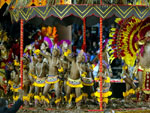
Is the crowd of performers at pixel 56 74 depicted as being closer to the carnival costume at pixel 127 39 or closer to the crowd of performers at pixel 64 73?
the crowd of performers at pixel 64 73

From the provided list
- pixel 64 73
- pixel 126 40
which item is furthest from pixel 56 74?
pixel 126 40

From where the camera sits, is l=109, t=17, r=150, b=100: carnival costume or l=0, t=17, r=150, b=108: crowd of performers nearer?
l=0, t=17, r=150, b=108: crowd of performers

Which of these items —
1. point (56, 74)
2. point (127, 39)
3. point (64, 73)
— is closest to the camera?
point (56, 74)

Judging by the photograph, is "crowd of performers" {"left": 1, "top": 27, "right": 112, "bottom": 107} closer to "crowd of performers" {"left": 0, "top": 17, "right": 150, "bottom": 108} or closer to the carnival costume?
"crowd of performers" {"left": 0, "top": 17, "right": 150, "bottom": 108}

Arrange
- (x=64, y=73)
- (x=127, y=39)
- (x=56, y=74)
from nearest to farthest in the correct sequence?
(x=56, y=74) → (x=64, y=73) → (x=127, y=39)

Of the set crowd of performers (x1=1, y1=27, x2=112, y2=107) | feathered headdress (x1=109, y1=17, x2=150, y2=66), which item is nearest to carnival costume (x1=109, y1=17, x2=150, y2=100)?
feathered headdress (x1=109, y1=17, x2=150, y2=66)

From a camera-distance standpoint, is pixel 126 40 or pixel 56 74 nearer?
pixel 56 74

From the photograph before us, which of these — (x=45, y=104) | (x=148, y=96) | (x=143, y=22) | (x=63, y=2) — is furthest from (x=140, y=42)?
(x=45, y=104)

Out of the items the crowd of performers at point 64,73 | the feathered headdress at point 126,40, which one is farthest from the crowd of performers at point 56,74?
the feathered headdress at point 126,40

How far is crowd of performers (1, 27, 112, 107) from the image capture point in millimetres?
8398

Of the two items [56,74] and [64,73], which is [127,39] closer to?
[64,73]

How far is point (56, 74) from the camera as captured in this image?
8.55 m

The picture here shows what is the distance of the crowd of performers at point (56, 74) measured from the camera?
8.40m

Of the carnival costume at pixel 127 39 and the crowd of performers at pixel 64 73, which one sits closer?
the crowd of performers at pixel 64 73
